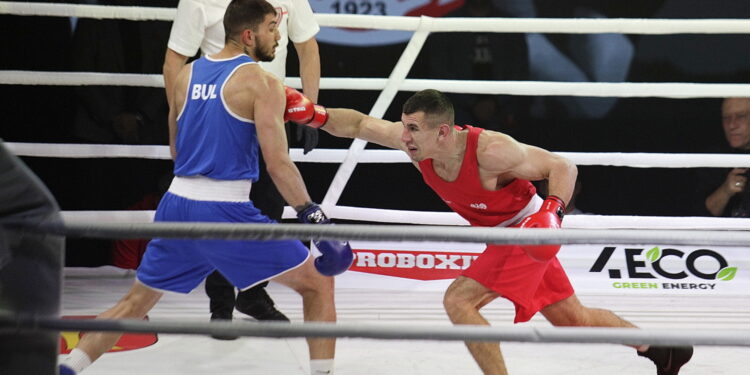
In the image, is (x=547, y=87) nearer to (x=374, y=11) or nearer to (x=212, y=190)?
(x=374, y=11)

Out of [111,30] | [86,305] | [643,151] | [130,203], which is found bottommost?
[86,305]

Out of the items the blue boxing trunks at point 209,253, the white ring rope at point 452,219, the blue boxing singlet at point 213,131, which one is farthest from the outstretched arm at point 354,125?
the white ring rope at point 452,219

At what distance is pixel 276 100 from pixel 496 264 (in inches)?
31.1

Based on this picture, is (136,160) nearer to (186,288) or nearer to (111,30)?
(111,30)

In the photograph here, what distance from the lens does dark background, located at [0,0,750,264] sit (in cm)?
432

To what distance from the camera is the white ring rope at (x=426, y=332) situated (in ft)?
5.67

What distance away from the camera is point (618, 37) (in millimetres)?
4594

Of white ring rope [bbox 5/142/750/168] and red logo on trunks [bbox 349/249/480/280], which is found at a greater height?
white ring rope [bbox 5/142/750/168]

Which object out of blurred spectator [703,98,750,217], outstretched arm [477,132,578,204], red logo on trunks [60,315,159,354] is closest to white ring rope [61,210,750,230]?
blurred spectator [703,98,750,217]

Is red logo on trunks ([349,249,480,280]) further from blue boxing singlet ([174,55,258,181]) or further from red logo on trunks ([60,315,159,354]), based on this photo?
blue boxing singlet ([174,55,258,181])

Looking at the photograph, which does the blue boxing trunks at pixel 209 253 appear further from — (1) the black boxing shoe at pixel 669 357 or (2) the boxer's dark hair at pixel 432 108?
(1) the black boxing shoe at pixel 669 357

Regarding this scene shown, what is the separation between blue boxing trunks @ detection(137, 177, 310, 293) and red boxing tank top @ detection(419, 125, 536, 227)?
0.49m

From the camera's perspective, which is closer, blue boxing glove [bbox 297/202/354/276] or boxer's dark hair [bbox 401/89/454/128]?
blue boxing glove [bbox 297/202/354/276]

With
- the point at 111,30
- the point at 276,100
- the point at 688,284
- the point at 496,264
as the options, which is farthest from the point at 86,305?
the point at 688,284
